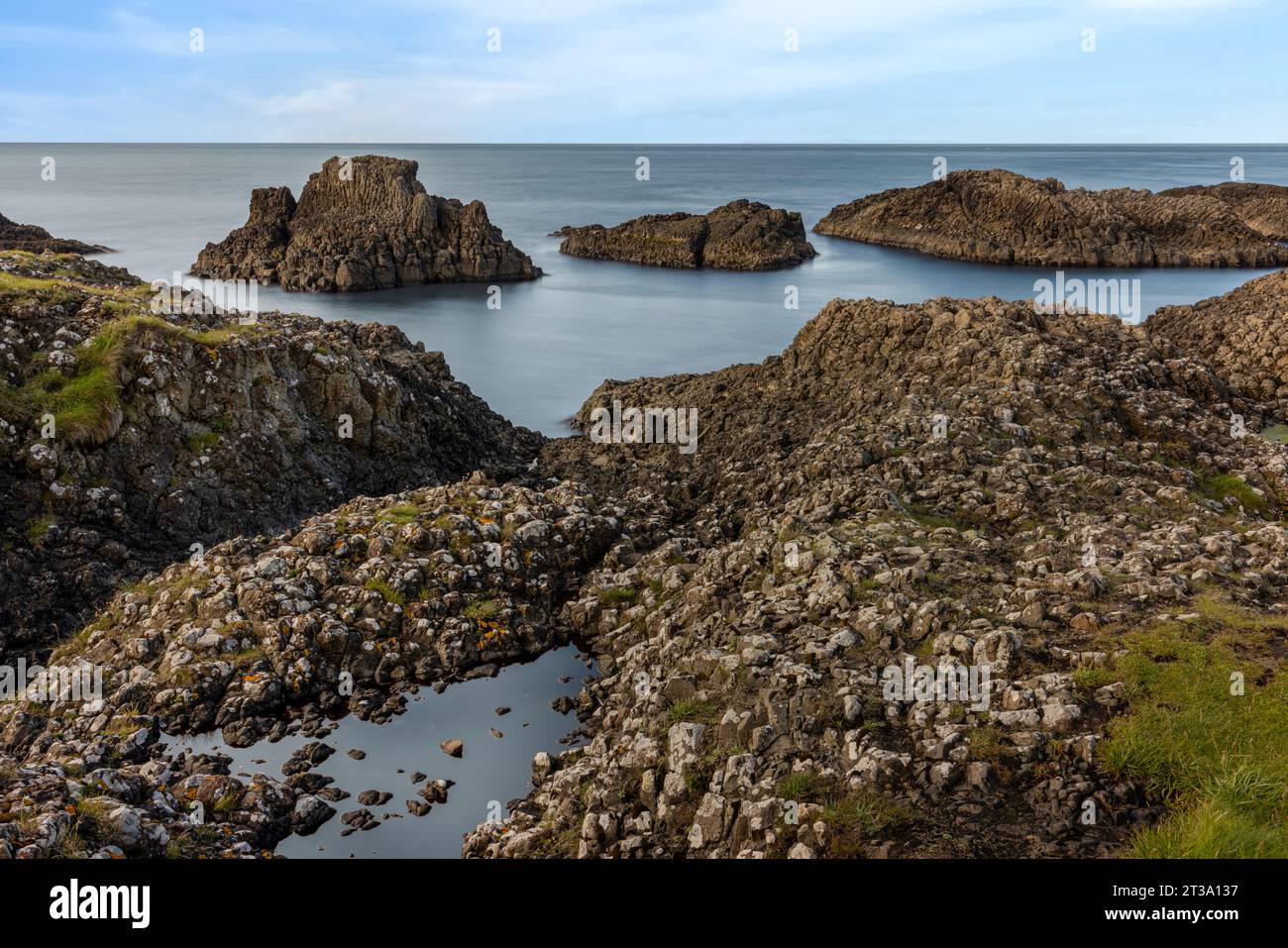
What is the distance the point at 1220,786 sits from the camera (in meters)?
9.13

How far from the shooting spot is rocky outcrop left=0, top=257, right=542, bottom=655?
17.8 meters

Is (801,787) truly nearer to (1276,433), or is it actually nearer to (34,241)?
(1276,433)

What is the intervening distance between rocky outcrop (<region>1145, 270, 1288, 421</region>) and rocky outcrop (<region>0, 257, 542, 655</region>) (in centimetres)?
2478

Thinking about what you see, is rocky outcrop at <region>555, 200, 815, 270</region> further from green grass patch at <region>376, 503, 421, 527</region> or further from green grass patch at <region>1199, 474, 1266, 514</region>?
green grass patch at <region>376, 503, 421, 527</region>

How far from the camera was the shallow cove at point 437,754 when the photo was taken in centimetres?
1182

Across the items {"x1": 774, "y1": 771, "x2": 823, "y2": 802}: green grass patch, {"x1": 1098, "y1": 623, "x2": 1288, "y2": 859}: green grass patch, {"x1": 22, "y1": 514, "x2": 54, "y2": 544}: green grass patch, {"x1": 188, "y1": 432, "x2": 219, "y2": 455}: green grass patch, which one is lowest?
{"x1": 774, "y1": 771, "x2": 823, "y2": 802}: green grass patch

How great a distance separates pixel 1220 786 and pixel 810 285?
64.7 metres

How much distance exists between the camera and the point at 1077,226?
8288 cm

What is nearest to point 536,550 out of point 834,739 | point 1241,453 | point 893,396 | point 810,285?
point 834,739

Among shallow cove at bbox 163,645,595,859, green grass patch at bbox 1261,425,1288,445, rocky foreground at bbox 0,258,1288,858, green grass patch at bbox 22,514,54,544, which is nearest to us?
rocky foreground at bbox 0,258,1288,858

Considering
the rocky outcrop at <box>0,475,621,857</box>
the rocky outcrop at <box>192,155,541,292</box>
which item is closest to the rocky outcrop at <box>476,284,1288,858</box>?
the rocky outcrop at <box>0,475,621,857</box>
